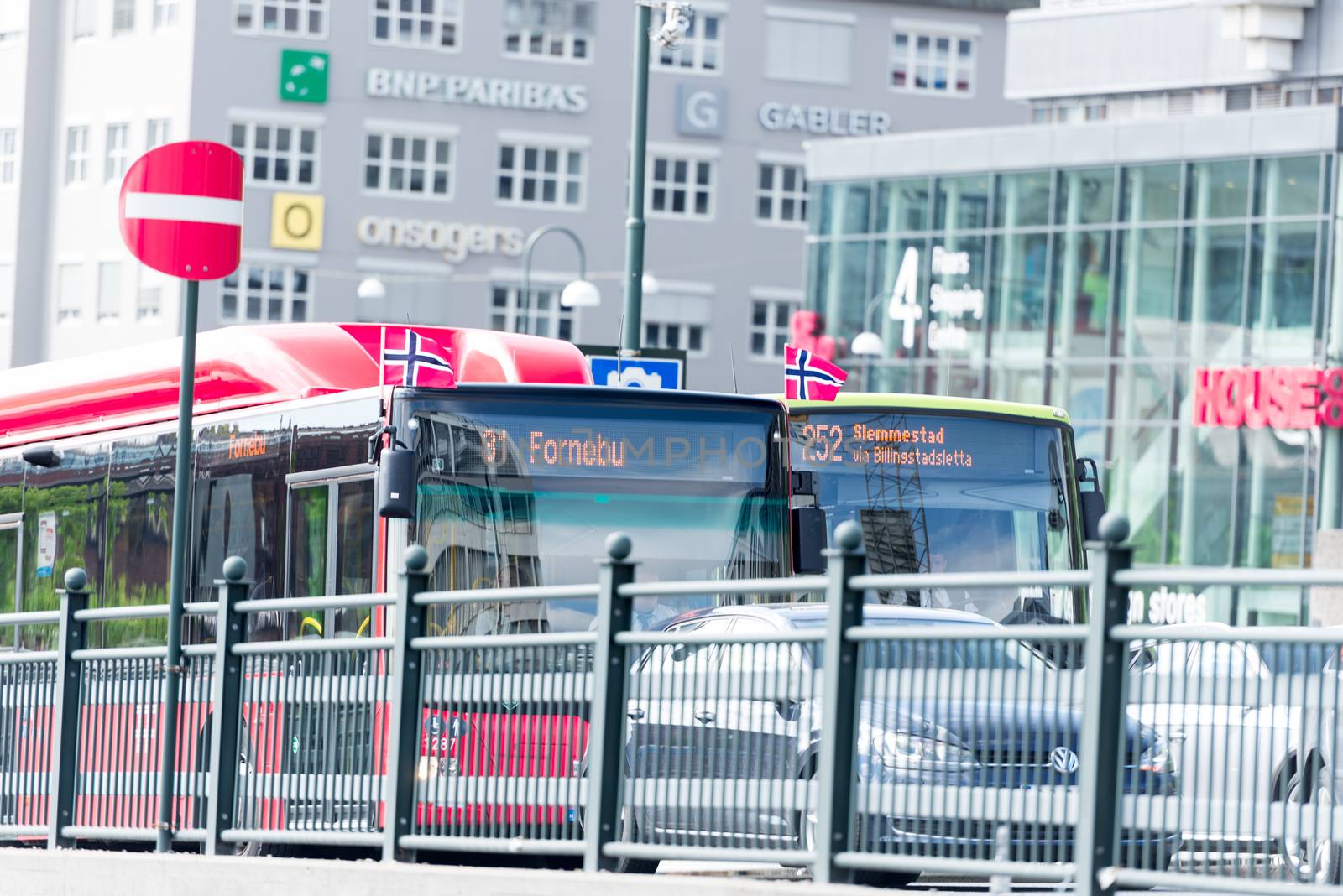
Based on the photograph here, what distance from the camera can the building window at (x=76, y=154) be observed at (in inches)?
2557

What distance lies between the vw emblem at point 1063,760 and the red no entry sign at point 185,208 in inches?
167

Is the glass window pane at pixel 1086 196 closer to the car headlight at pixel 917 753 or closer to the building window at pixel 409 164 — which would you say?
the building window at pixel 409 164

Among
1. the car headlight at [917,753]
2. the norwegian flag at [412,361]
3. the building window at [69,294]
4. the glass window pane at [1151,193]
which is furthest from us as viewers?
the building window at [69,294]

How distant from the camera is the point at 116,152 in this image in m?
64.1

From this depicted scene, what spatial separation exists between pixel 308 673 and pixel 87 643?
221 cm

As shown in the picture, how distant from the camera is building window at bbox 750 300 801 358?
6894cm

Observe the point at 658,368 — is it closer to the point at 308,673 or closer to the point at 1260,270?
the point at 308,673

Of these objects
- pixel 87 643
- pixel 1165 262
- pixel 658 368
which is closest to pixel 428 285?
pixel 1165 262

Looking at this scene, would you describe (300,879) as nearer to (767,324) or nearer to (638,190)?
(638,190)

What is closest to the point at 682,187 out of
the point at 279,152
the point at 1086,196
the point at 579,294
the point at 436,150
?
the point at 436,150

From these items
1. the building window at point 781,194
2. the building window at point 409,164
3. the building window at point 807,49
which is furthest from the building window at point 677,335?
the building window at point 807,49

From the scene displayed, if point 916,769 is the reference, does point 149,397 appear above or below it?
above

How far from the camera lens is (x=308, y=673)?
9.55 meters

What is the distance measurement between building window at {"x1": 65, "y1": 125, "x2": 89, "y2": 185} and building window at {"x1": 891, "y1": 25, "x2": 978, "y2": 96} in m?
23.6
